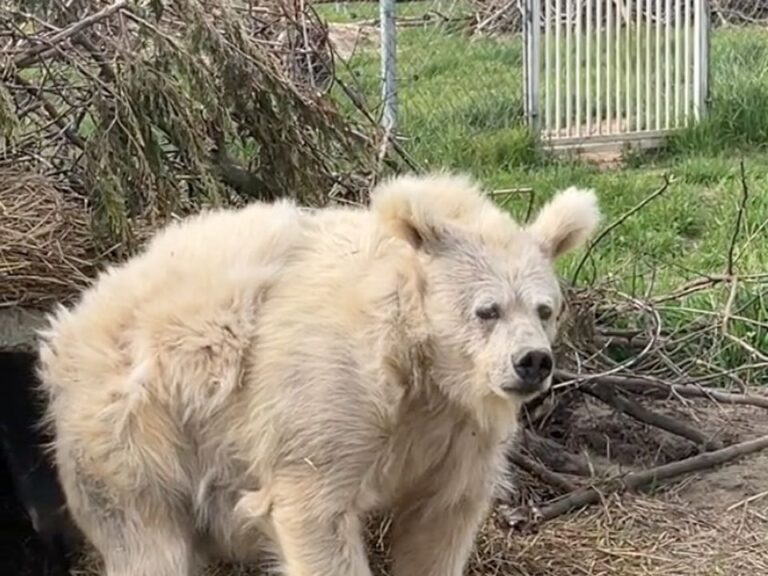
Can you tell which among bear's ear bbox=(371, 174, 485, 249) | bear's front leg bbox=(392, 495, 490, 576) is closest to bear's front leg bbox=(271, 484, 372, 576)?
bear's front leg bbox=(392, 495, 490, 576)

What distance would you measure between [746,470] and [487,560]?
1112 mm

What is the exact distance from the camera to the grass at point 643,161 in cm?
652

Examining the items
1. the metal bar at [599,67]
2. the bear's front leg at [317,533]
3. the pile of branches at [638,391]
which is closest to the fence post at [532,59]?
the metal bar at [599,67]

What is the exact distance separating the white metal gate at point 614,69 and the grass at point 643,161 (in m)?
0.14

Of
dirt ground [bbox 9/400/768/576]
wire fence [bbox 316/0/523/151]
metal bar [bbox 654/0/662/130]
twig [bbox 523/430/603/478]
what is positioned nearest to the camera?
dirt ground [bbox 9/400/768/576]

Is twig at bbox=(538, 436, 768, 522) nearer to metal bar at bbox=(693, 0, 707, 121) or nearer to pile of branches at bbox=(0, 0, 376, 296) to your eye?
pile of branches at bbox=(0, 0, 376, 296)

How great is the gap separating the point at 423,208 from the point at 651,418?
2062 millimetres

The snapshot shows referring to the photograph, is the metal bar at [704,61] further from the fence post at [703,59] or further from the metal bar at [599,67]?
the metal bar at [599,67]

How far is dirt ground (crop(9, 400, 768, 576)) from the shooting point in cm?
465

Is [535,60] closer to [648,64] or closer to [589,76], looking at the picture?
[589,76]

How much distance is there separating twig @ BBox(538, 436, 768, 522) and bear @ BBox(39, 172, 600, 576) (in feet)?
3.05

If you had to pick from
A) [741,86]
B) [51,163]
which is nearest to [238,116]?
[51,163]

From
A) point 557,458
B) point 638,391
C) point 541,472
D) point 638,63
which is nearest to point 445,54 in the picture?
point 638,63

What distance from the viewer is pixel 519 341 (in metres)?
3.42
